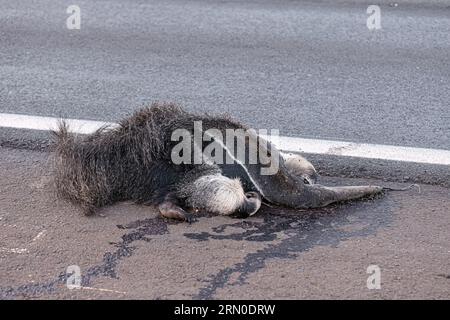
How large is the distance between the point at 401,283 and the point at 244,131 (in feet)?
4.94

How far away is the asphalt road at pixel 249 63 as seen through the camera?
6.89 m

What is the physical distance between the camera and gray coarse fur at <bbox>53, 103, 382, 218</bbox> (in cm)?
501

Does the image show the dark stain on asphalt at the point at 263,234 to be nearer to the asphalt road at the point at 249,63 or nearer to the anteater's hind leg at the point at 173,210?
the anteater's hind leg at the point at 173,210

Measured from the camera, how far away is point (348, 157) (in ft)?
19.5

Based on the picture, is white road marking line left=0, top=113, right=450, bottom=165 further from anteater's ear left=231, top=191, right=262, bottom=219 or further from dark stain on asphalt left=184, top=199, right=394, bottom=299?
anteater's ear left=231, top=191, right=262, bottom=219

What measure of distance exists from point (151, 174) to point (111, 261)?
0.86m

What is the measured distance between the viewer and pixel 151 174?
16.7ft

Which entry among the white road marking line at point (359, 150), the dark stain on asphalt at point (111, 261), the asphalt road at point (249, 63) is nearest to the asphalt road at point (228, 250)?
the dark stain on asphalt at point (111, 261)

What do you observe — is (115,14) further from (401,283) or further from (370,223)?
(401,283)

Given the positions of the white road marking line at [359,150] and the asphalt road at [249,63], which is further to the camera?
the asphalt road at [249,63]

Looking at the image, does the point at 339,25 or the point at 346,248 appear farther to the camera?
the point at 339,25

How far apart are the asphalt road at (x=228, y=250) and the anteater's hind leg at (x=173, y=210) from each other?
2.1 inches

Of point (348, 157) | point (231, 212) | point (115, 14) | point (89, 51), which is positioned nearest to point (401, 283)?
point (231, 212)
